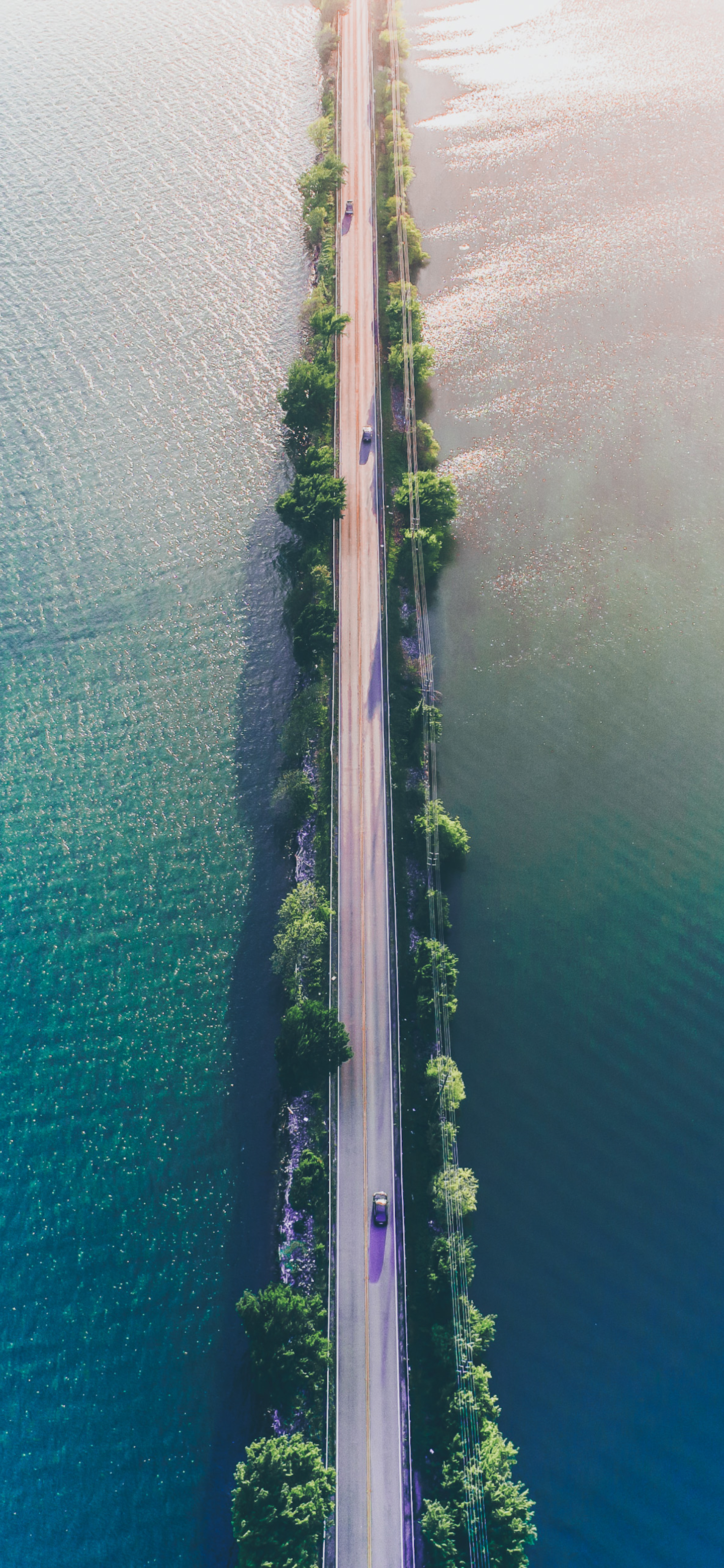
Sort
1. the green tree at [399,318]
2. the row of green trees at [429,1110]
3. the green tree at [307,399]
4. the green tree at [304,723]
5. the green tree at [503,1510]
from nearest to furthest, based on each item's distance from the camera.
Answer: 1. the green tree at [503,1510]
2. the row of green trees at [429,1110]
3. the green tree at [304,723]
4. the green tree at [307,399]
5. the green tree at [399,318]

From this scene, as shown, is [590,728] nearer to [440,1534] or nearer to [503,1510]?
[503,1510]

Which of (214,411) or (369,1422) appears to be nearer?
(369,1422)

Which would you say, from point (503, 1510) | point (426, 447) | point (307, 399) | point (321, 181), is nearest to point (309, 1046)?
point (503, 1510)

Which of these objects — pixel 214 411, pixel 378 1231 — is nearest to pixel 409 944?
pixel 378 1231

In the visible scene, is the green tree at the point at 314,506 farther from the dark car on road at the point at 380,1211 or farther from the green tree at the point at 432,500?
the dark car on road at the point at 380,1211

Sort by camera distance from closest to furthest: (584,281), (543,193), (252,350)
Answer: (252,350) → (584,281) → (543,193)

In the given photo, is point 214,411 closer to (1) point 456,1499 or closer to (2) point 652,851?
(2) point 652,851

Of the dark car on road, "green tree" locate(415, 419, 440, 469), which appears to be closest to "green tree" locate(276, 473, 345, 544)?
"green tree" locate(415, 419, 440, 469)

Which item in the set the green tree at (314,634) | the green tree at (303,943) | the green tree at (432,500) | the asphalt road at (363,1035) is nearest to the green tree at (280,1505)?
the asphalt road at (363,1035)
